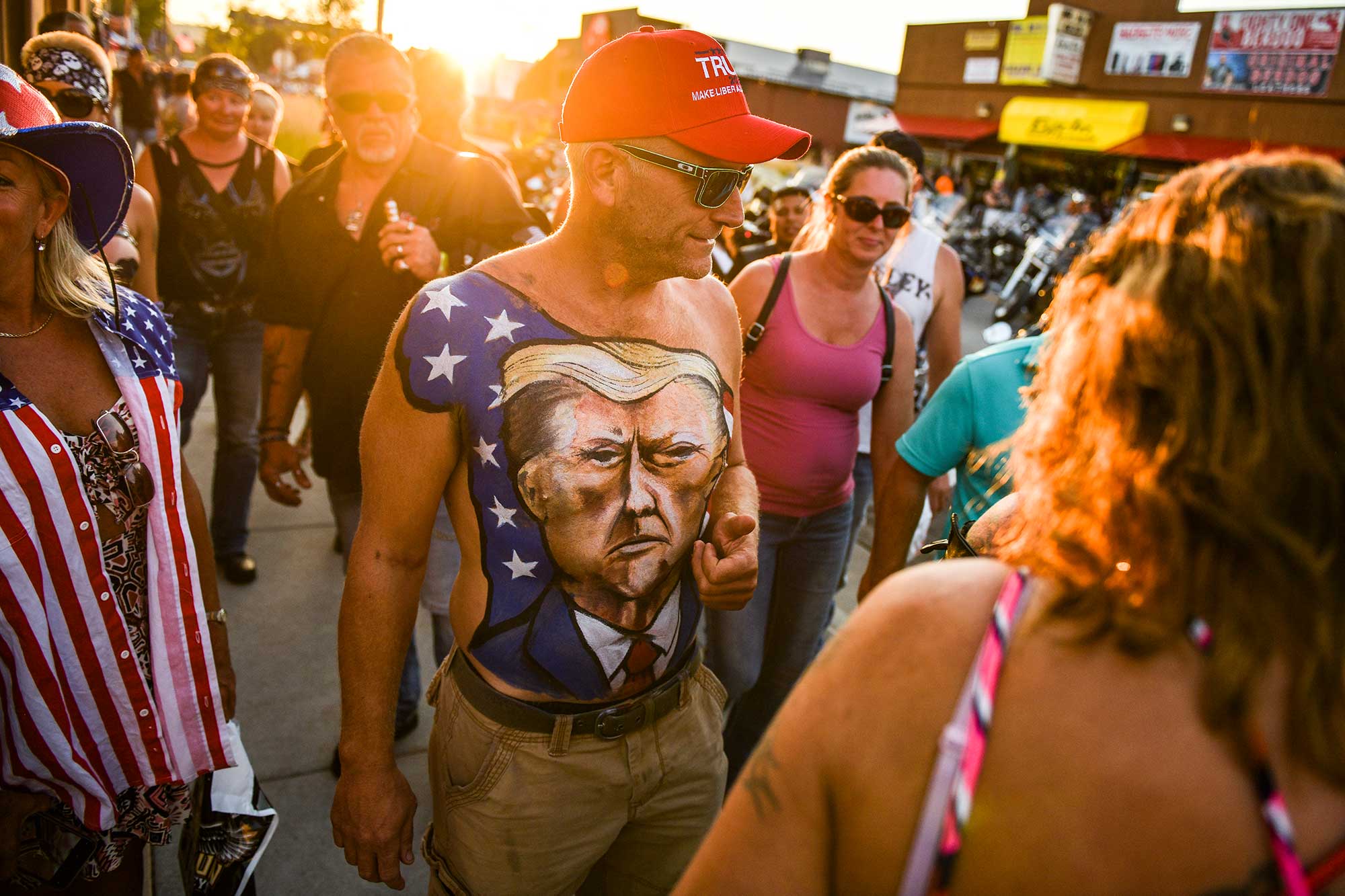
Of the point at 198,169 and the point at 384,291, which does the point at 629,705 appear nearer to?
the point at 384,291

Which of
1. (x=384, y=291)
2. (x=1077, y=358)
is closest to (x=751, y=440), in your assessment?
(x=384, y=291)

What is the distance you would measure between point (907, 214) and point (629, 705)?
7.47 feet

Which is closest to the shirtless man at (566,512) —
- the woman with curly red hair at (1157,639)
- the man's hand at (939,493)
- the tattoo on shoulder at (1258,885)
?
the woman with curly red hair at (1157,639)

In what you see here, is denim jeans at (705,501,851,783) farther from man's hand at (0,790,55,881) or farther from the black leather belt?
man's hand at (0,790,55,881)

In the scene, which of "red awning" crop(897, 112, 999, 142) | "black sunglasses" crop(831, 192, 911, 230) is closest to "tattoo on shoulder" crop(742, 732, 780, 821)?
"black sunglasses" crop(831, 192, 911, 230)

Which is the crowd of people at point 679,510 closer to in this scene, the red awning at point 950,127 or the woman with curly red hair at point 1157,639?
the woman with curly red hair at point 1157,639

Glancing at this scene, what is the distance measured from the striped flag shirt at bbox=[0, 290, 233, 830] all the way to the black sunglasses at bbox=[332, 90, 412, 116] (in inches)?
50.5

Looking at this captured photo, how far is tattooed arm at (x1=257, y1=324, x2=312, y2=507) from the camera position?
3143 millimetres

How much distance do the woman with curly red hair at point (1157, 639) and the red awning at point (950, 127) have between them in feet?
106

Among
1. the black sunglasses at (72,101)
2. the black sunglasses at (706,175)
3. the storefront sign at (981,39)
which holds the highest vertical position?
the storefront sign at (981,39)

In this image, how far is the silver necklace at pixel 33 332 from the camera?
67.3 inches

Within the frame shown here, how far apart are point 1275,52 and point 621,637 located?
97.6 ft

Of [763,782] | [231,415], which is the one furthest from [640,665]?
[231,415]

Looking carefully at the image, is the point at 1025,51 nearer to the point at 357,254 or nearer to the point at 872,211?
the point at 872,211
